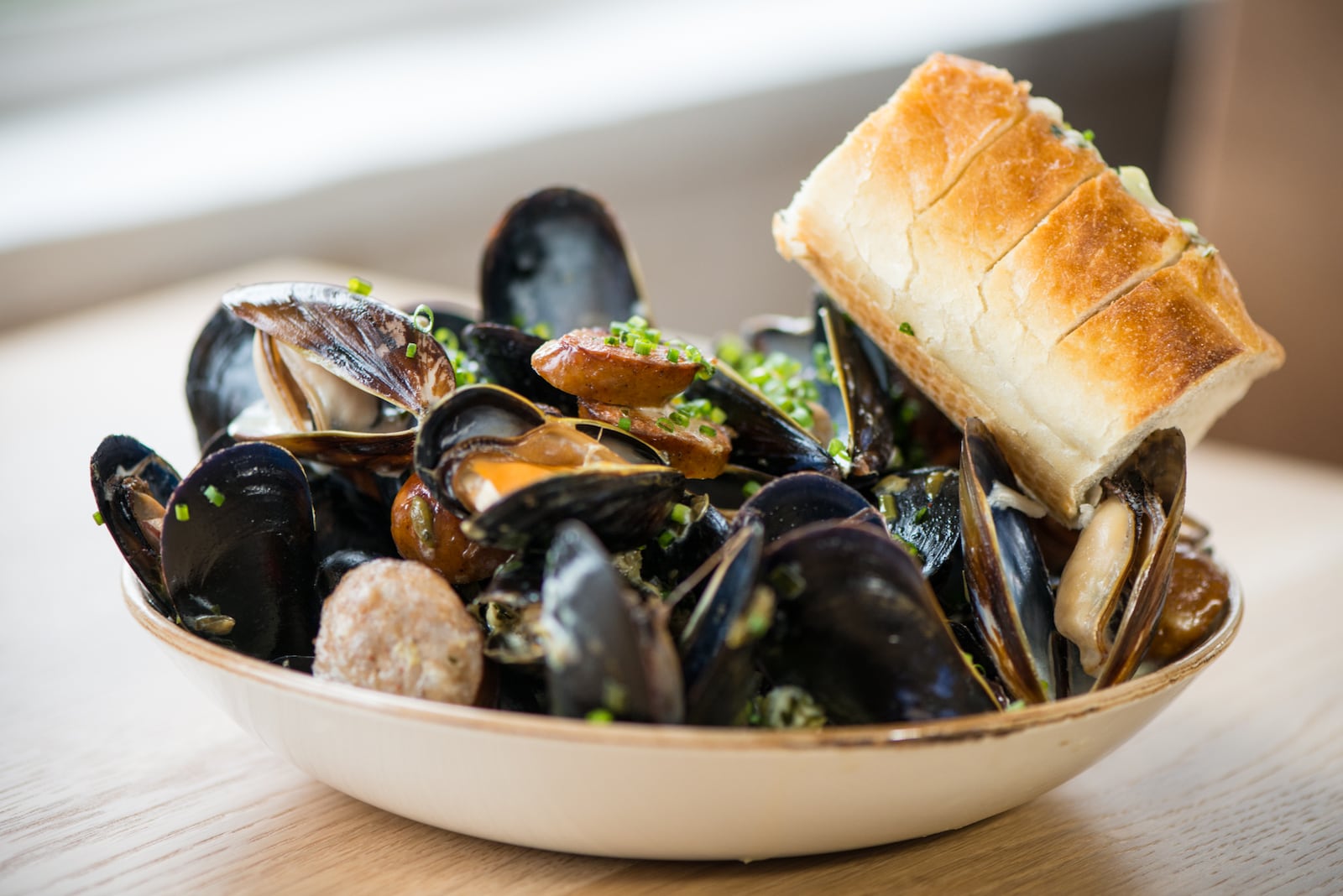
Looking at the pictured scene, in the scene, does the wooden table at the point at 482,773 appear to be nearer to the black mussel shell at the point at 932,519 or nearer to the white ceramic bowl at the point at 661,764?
the white ceramic bowl at the point at 661,764

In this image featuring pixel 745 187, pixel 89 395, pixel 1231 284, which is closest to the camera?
pixel 1231 284

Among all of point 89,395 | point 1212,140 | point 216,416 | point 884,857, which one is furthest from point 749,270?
point 884,857

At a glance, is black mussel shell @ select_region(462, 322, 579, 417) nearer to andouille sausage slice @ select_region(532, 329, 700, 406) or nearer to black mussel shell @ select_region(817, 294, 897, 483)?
andouille sausage slice @ select_region(532, 329, 700, 406)

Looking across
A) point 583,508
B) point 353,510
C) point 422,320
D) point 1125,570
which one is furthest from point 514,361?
point 1125,570

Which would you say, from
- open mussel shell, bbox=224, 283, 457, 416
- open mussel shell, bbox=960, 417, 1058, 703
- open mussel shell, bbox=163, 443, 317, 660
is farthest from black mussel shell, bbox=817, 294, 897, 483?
open mussel shell, bbox=163, 443, 317, 660

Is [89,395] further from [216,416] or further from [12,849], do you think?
[12,849]
